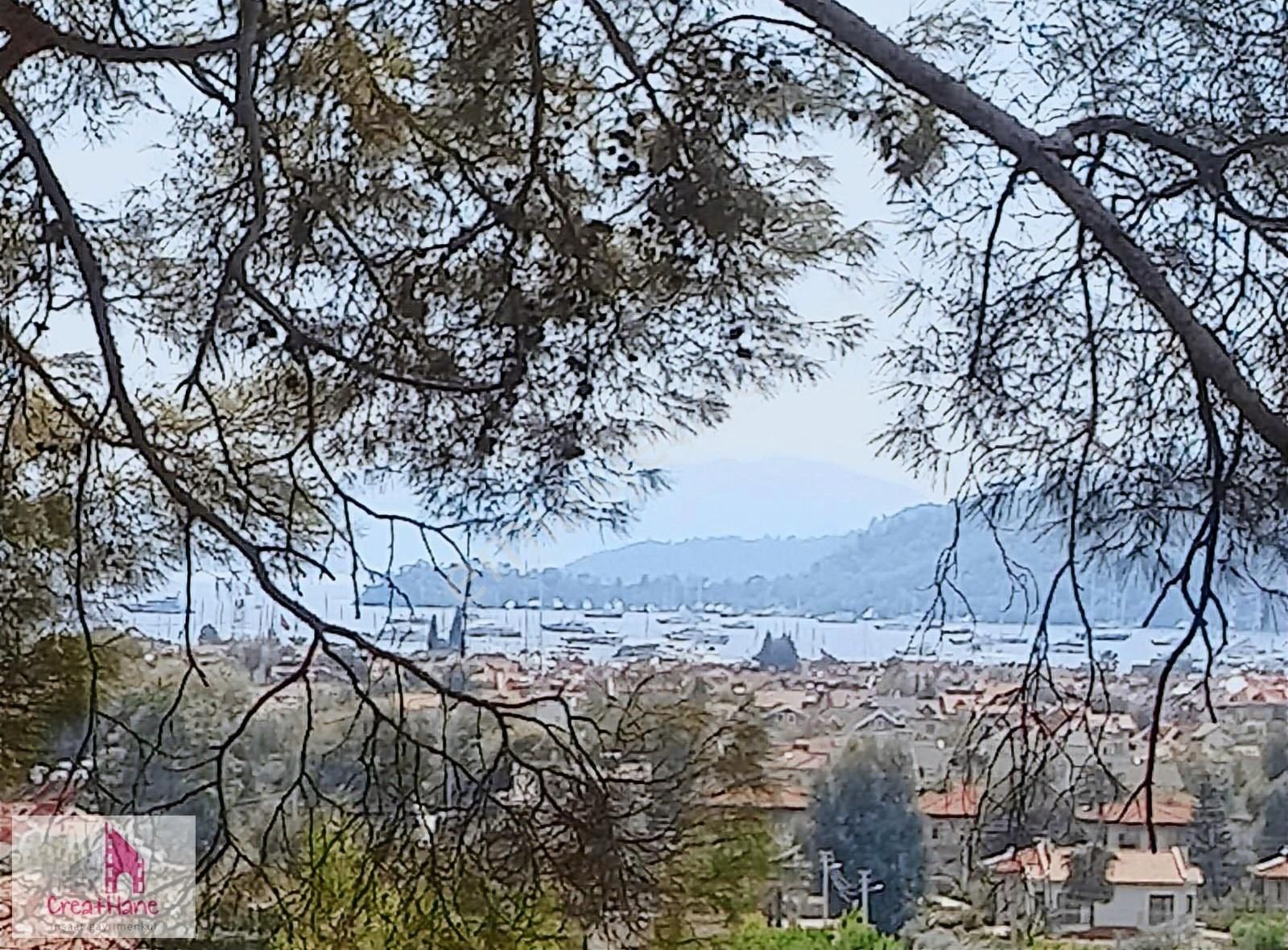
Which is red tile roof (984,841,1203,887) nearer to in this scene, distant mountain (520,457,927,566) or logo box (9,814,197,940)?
distant mountain (520,457,927,566)

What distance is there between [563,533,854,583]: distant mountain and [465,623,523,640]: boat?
7cm

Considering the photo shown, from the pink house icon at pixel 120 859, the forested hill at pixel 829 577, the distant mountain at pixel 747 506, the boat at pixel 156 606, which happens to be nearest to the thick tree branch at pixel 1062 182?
the forested hill at pixel 829 577

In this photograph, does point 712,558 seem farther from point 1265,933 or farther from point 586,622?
point 1265,933

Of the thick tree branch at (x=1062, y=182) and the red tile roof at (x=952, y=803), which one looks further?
the red tile roof at (x=952, y=803)

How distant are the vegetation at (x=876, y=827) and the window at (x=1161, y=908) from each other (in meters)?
0.17

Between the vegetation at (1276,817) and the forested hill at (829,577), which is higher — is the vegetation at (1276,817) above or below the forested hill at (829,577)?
below

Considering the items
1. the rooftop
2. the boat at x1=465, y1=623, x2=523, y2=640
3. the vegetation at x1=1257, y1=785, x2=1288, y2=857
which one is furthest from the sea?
the vegetation at x1=1257, y1=785, x2=1288, y2=857

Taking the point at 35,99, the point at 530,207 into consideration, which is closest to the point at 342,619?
the point at 530,207

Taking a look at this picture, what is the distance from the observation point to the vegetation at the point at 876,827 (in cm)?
112

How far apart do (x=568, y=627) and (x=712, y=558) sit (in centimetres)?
13

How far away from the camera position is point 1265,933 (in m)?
1.10

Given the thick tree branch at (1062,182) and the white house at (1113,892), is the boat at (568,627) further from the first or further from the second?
the thick tree branch at (1062,182)

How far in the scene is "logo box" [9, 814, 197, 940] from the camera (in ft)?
3.72

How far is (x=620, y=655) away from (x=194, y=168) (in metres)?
0.52
